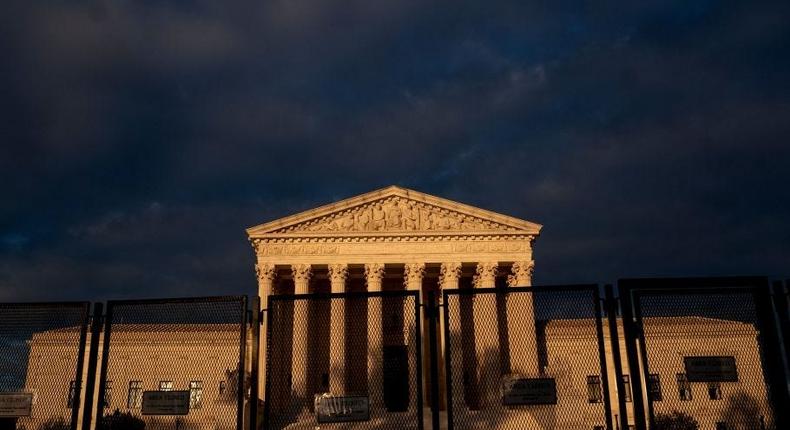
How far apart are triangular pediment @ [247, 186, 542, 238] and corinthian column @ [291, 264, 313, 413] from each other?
9.92ft

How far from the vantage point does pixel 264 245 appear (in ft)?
154

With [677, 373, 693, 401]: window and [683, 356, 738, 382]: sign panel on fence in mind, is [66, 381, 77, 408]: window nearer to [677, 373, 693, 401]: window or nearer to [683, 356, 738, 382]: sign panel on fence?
[683, 356, 738, 382]: sign panel on fence

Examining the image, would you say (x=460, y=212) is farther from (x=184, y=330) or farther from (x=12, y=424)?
(x=12, y=424)

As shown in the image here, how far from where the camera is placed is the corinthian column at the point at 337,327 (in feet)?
123

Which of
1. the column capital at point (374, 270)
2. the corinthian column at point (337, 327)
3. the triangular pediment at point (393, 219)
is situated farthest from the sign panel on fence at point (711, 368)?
the triangular pediment at point (393, 219)

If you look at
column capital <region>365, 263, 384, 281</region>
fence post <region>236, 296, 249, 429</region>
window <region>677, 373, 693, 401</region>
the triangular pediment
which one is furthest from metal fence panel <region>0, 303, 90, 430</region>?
the triangular pediment

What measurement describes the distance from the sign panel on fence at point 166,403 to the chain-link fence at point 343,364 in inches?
61.1

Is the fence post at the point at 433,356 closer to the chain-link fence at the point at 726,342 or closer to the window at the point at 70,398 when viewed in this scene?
the chain-link fence at the point at 726,342

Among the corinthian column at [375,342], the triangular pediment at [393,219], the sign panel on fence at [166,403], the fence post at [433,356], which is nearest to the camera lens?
the fence post at [433,356]

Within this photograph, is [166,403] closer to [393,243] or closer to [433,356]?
[433,356]

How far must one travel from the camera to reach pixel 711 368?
10844 millimetres

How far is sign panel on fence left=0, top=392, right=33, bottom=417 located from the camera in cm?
1161

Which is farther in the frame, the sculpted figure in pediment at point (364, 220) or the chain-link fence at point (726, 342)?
the sculpted figure in pediment at point (364, 220)

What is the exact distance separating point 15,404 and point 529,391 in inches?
374
